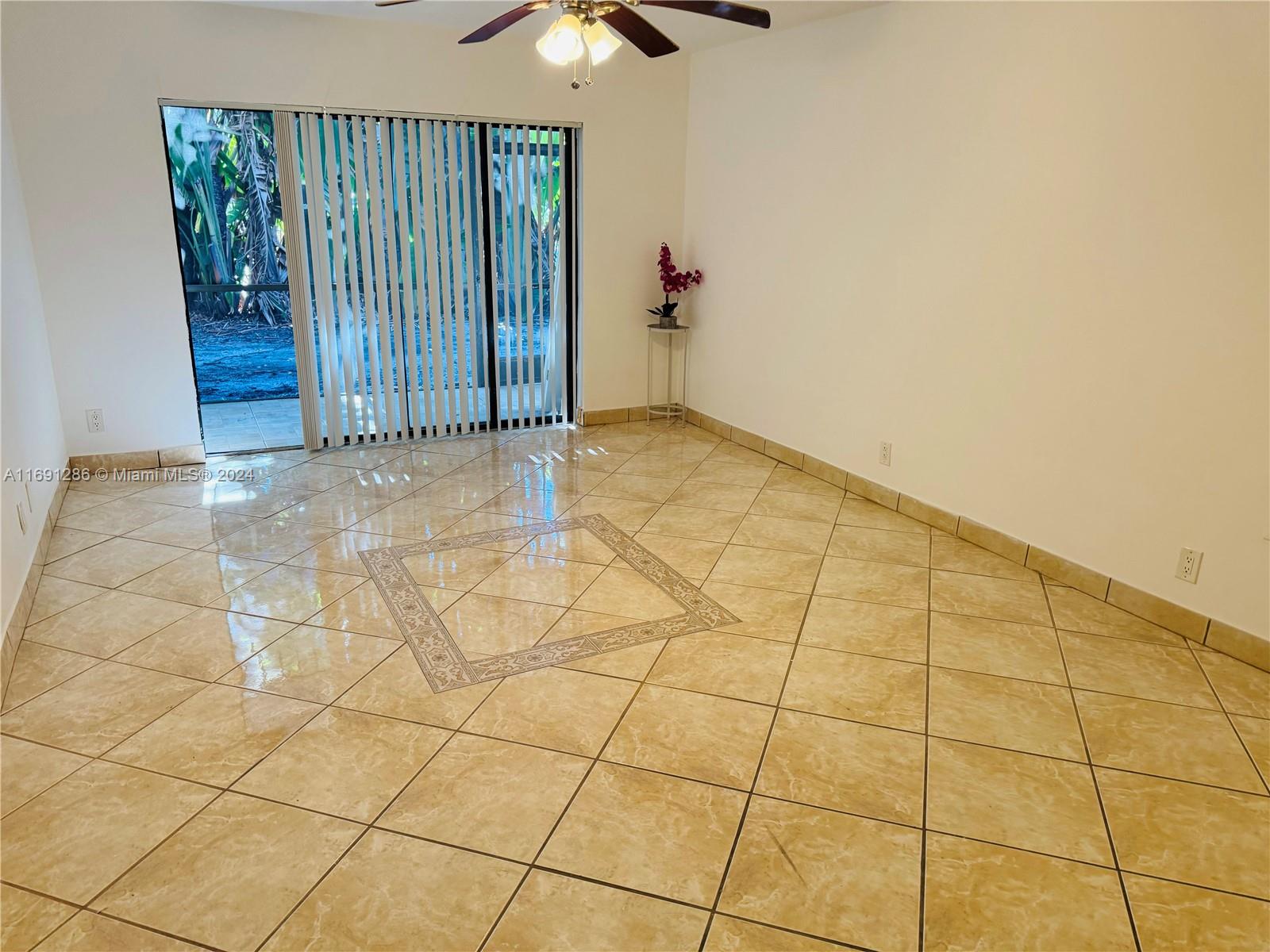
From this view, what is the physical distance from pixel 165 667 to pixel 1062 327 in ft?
11.3

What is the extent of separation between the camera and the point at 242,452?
4965 millimetres

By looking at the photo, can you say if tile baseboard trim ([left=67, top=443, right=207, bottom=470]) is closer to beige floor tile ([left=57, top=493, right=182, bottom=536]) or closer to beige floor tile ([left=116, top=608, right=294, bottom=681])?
beige floor tile ([left=57, top=493, right=182, bottom=536])

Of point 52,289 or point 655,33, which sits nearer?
point 655,33

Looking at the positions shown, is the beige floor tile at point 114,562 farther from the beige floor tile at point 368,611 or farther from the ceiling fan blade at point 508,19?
the ceiling fan blade at point 508,19

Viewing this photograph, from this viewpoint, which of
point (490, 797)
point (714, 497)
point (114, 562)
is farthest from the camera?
point (714, 497)

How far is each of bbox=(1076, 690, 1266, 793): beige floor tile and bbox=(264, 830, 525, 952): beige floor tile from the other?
167 cm

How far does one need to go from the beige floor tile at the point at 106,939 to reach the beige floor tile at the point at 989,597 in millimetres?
2586

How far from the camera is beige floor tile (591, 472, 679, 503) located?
14.4ft

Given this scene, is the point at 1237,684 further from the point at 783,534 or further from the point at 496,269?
the point at 496,269

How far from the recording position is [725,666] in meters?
2.70

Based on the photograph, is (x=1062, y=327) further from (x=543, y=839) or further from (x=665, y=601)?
(x=543, y=839)

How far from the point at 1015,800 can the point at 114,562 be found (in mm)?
3442

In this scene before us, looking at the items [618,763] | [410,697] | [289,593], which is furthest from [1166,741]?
[289,593]

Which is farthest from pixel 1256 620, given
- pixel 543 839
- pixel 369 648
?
pixel 369 648
